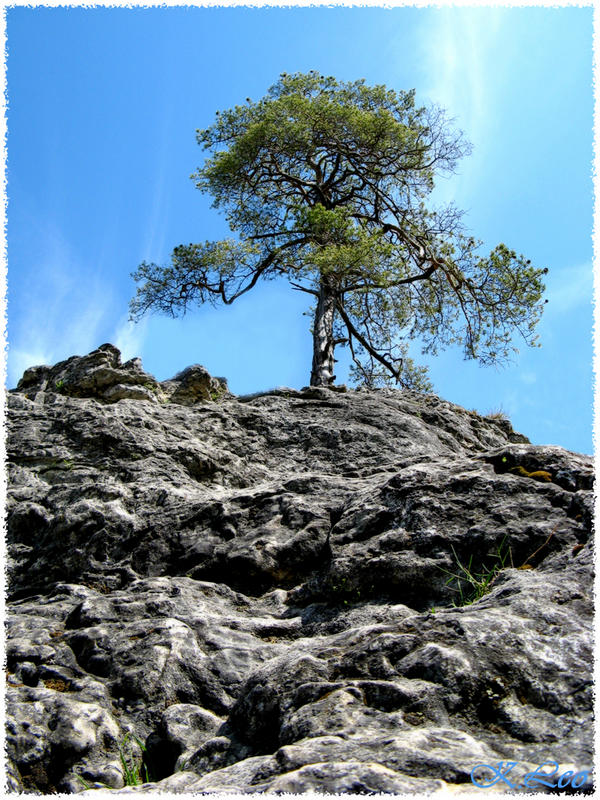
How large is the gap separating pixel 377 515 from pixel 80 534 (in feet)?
8.94

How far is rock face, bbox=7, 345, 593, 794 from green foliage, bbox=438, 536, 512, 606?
0.07 ft

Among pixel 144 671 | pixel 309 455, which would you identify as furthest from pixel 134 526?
pixel 309 455

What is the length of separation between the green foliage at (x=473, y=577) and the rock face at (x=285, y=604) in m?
0.02

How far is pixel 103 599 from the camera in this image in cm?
512

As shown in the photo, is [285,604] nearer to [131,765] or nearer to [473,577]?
[473,577]

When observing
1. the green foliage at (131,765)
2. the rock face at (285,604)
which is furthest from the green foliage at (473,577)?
the green foliage at (131,765)

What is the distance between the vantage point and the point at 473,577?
15.4 feet

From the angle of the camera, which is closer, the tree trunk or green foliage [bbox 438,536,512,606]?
green foliage [bbox 438,536,512,606]

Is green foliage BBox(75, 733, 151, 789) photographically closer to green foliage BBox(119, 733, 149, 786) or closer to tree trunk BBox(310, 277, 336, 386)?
green foliage BBox(119, 733, 149, 786)

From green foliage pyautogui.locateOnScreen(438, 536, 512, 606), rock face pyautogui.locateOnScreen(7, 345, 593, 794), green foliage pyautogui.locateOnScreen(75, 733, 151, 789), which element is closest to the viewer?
rock face pyautogui.locateOnScreen(7, 345, 593, 794)

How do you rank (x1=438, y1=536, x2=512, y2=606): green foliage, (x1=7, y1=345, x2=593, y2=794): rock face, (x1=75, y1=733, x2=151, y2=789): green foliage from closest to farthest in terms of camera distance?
(x1=7, y1=345, x2=593, y2=794): rock face → (x1=75, y1=733, x2=151, y2=789): green foliage → (x1=438, y1=536, x2=512, y2=606): green foliage

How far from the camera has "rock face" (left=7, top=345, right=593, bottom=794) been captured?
2.93 meters

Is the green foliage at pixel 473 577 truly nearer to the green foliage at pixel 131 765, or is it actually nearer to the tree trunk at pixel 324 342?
the green foliage at pixel 131 765

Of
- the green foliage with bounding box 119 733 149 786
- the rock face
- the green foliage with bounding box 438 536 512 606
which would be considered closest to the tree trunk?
A: the rock face
